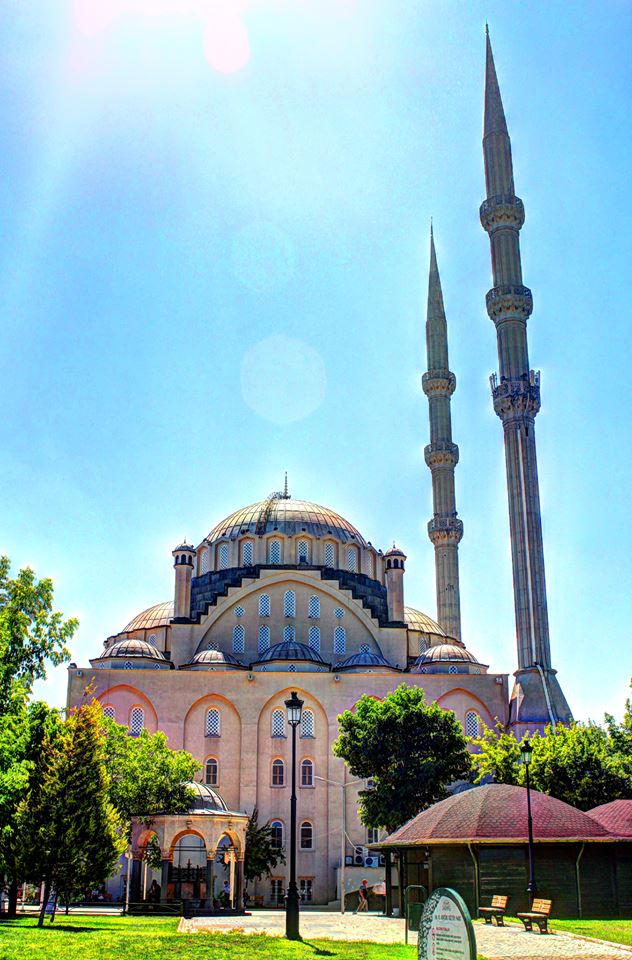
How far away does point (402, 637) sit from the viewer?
49500 mm

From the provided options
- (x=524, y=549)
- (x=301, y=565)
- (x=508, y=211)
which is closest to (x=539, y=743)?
(x=524, y=549)

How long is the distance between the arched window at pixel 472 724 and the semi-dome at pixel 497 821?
2159cm

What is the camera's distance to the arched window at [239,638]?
4841 centimetres

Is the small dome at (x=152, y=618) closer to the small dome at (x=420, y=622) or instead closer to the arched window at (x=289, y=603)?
the arched window at (x=289, y=603)

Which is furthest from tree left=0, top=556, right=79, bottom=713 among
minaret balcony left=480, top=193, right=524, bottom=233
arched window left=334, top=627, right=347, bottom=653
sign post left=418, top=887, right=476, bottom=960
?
minaret balcony left=480, top=193, right=524, bottom=233

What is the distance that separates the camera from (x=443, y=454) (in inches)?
2324

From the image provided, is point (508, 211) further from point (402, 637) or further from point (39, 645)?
point (39, 645)

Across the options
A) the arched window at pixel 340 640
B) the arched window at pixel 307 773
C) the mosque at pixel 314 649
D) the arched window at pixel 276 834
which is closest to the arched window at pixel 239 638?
the mosque at pixel 314 649

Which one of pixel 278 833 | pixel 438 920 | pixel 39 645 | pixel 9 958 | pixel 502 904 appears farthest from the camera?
pixel 278 833

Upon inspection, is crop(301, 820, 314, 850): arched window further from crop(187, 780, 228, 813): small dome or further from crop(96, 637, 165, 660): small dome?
crop(187, 780, 228, 813): small dome

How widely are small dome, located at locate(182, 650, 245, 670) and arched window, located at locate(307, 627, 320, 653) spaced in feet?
14.1

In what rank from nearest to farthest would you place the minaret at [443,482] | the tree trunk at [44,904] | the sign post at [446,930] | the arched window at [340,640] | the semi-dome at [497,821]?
1. the sign post at [446,930]
2. the tree trunk at [44,904]
3. the semi-dome at [497,821]
4. the arched window at [340,640]
5. the minaret at [443,482]

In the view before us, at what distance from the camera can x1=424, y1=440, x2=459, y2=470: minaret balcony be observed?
59.0 meters

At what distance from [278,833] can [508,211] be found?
3304 centimetres
